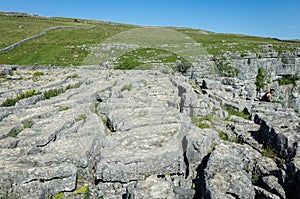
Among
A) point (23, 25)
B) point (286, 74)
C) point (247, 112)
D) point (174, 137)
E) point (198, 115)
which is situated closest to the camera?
point (174, 137)

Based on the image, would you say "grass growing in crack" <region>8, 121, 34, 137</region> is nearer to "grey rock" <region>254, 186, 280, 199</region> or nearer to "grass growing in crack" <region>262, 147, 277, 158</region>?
"grey rock" <region>254, 186, 280, 199</region>

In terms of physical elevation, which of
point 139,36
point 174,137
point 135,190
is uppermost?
point 139,36

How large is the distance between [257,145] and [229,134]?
1.55 m

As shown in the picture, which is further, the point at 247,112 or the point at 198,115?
the point at 247,112

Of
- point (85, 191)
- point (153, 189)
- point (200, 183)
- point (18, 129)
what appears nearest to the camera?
point (153, 189)

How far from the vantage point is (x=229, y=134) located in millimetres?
11578

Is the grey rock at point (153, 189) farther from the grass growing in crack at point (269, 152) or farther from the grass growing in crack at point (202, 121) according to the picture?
the grass growing in crack at point (202, 121)

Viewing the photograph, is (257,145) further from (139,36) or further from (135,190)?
(139,36)

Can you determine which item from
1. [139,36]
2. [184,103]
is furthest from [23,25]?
[184,103]

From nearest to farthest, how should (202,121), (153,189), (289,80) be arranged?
(153,189) < (202,121) < (289,80)

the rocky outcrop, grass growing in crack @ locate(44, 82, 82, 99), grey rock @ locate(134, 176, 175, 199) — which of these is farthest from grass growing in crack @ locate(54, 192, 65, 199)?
grass growing in crack @ locate(44, 82, 82, 99)

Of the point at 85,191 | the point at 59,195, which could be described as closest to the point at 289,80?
the point at 85,191

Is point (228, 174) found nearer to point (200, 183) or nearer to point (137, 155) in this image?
point (200, 183)

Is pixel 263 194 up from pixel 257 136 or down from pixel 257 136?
down
